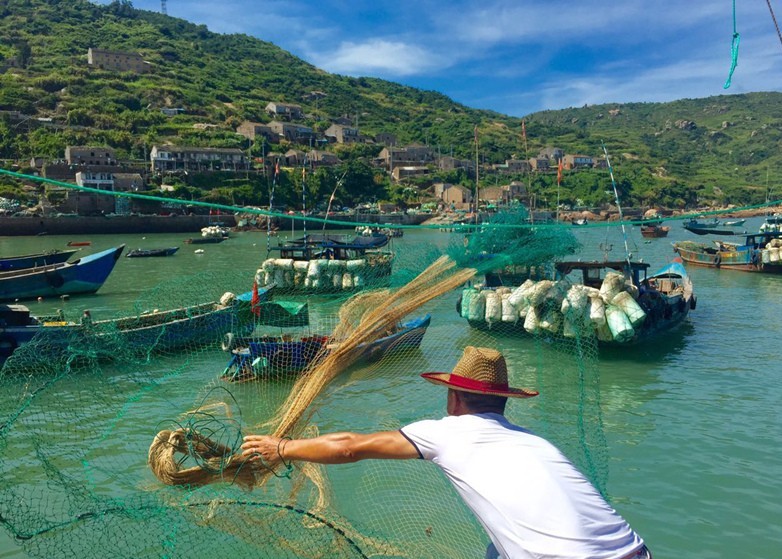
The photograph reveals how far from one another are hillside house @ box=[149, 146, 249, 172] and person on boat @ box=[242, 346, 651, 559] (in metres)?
81.9

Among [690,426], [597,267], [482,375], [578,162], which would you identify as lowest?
[690,426]

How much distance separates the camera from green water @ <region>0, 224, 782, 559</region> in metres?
6.22

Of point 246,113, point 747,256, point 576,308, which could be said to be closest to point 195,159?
point 246,113

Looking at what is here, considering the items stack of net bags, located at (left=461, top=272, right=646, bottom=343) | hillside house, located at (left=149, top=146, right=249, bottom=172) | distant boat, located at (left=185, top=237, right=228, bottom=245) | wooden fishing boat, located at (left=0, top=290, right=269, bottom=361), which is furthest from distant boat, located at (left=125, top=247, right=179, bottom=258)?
hillside house, located at (left=149, top=146, right=249, bottom=172)

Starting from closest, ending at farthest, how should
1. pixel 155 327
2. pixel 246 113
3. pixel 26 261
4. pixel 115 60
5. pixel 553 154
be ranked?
pixel 155 327 < pixel 26 261 < pixel 246 113 < pixel 115 60 < pixel 553 154

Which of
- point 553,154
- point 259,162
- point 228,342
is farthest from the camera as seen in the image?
point 553,154

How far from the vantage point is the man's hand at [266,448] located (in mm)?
2736

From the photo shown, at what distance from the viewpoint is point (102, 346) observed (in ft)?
23.3

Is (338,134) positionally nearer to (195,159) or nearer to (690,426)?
(195,159)

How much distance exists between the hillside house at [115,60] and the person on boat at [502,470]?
132 m

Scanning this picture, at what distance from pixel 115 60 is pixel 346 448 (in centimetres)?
13374

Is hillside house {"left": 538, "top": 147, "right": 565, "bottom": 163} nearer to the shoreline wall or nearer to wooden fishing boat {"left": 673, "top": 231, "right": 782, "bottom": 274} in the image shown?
the shoreline wall

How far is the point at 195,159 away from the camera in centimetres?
8069

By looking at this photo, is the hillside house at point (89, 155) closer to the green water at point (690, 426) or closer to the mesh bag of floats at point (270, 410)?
the mesh bag of floats at point (270, 410)
